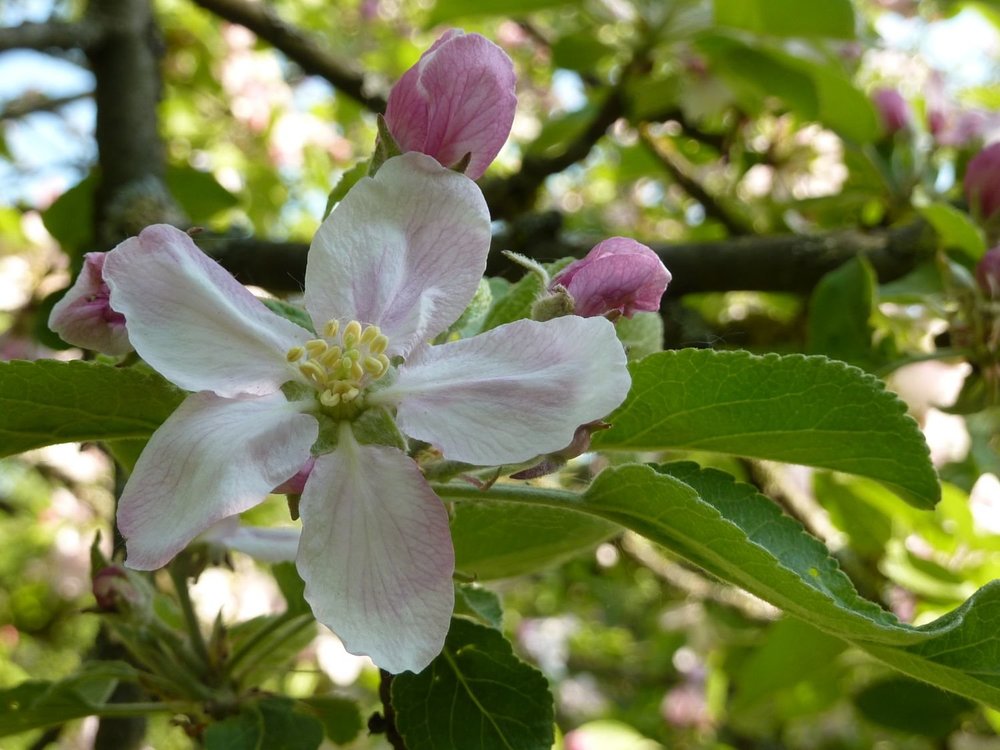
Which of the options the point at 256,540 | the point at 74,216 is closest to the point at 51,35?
the point at 74,216

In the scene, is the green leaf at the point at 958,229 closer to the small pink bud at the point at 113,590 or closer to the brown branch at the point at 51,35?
the small pink bud at the point at 113,590

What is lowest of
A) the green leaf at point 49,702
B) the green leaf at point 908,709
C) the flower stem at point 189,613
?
the green leaf at point 908,709

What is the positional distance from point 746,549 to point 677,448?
18cm

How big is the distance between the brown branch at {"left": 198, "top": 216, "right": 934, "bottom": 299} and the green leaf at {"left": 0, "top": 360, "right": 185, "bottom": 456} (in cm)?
80

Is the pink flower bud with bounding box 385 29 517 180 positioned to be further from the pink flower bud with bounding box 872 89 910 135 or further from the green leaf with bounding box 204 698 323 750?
the pink flower bud with bounding box 872 89 910 135

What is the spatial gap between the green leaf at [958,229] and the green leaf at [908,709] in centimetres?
110

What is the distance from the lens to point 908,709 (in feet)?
6.75

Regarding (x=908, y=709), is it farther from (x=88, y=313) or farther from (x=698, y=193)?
(x=88, y=313)

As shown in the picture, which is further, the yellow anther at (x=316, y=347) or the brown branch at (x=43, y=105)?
the brown branch at (x=43, y=105)

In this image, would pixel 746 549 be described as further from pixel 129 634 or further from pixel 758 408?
pixel 129 634

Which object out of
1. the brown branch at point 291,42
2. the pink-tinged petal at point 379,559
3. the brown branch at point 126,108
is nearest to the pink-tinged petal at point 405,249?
the pink-tinged petal at point 379,559

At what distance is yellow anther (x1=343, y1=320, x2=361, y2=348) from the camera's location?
63 cm

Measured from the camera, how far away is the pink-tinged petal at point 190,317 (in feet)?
1.89

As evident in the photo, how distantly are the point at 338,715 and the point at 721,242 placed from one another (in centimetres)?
92
